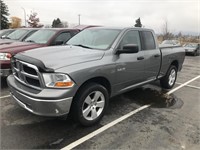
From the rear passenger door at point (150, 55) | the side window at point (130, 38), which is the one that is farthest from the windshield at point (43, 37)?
the rear passenger door at point (150, 55)

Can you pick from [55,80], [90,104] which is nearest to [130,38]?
[90,104]

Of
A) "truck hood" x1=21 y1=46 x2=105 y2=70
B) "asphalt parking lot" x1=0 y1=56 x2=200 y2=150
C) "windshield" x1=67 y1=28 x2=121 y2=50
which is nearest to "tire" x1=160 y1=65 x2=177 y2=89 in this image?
"asphalt parking lot" x1=0 y1=56 x2=200 y2=150

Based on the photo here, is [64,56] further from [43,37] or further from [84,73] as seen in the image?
[43,37]

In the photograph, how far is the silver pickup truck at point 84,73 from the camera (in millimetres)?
2846

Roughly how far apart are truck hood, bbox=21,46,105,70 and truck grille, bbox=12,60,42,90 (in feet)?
0.63

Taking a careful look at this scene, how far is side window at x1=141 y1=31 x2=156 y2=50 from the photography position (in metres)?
4.66

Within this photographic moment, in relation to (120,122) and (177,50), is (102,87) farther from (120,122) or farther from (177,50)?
(177,50)

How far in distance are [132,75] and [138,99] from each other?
1096 millimetres

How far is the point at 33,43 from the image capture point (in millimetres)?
6363

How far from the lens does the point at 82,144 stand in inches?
114

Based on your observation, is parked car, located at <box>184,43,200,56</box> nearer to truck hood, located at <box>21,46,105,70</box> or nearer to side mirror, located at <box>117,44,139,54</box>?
side mirror, located at <box>117,44,139,54</box>

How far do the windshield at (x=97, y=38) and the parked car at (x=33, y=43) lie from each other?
5.68 feet

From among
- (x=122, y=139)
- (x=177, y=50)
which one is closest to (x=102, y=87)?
(x=122, y=139)

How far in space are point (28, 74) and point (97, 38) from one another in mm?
1742
